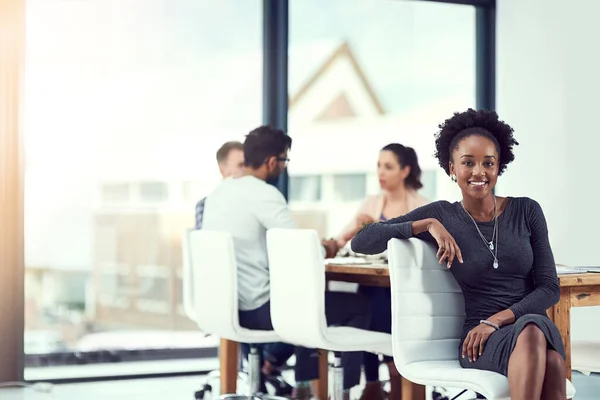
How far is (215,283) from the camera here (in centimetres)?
391

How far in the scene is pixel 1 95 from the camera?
199 inches

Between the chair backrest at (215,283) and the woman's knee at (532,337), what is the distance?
4.97 ft

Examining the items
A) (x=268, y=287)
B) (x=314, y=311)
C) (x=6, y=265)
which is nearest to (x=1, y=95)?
Answer: (x=6, y=265)

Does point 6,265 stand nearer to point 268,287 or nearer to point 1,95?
point 1,95

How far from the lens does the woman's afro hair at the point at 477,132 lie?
9.57 ft

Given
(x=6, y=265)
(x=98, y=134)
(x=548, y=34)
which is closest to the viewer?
(x=6, y=265)

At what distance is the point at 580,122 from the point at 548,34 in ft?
2.11

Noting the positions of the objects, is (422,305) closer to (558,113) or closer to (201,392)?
(201,392)

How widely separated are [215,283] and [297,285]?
19.2 inches

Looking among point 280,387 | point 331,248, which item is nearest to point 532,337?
point 331,248

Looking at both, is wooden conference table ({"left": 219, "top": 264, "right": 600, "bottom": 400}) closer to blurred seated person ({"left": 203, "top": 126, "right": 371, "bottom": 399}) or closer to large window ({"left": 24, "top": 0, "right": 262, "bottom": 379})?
blurred seated person ({"left": 203, "top": 126, "right": 371, "bottom": 399})

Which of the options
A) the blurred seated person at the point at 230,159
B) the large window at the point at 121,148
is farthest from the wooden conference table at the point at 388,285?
the large window at the point at 121,148

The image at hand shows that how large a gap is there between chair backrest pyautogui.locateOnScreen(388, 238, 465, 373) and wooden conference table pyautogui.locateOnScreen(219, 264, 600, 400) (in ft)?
0.95

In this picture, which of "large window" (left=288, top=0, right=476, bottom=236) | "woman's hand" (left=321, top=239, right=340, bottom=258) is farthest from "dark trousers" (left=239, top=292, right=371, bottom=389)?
"large window" (left=288, top=0, right=476, bottom=236)
